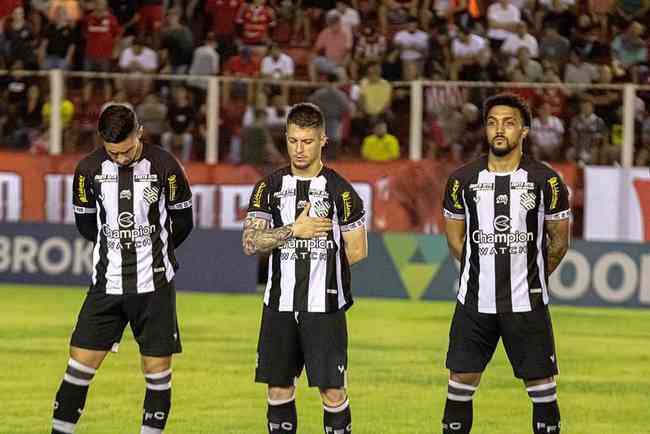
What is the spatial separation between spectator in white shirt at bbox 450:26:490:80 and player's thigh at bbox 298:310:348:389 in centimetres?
1401

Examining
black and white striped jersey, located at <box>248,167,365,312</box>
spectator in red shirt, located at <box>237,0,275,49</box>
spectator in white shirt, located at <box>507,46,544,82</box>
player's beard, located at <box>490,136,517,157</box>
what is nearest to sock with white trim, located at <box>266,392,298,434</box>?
black and white striped jersey, located at <box>248,167,365,312</box>

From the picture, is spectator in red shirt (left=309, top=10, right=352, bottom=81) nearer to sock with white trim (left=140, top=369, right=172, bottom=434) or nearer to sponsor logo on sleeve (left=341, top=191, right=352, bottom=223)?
sock with white trim (left=140, top=369, right=172, bottom=434)

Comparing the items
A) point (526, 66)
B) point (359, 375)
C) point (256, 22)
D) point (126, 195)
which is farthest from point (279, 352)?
point (256, 22)

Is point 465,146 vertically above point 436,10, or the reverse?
point 436,10

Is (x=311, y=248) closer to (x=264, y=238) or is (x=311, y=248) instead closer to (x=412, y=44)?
(x=264, y=238)

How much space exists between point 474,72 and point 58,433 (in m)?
14.2

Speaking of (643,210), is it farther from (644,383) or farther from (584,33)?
(644,383)

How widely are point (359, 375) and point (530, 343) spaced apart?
501 centimetres

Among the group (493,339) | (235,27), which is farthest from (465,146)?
(493,339)

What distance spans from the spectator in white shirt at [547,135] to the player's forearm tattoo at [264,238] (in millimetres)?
12140

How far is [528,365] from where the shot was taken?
28.7 feet

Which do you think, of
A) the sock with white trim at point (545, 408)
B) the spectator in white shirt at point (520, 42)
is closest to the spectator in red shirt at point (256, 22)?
the spectator in white shirt at point (520, 42)

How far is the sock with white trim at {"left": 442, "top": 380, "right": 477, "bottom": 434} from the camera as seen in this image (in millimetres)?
8812

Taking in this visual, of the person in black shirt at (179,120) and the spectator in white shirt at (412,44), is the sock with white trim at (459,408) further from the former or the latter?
the spectator in white shirt at (412,44)
